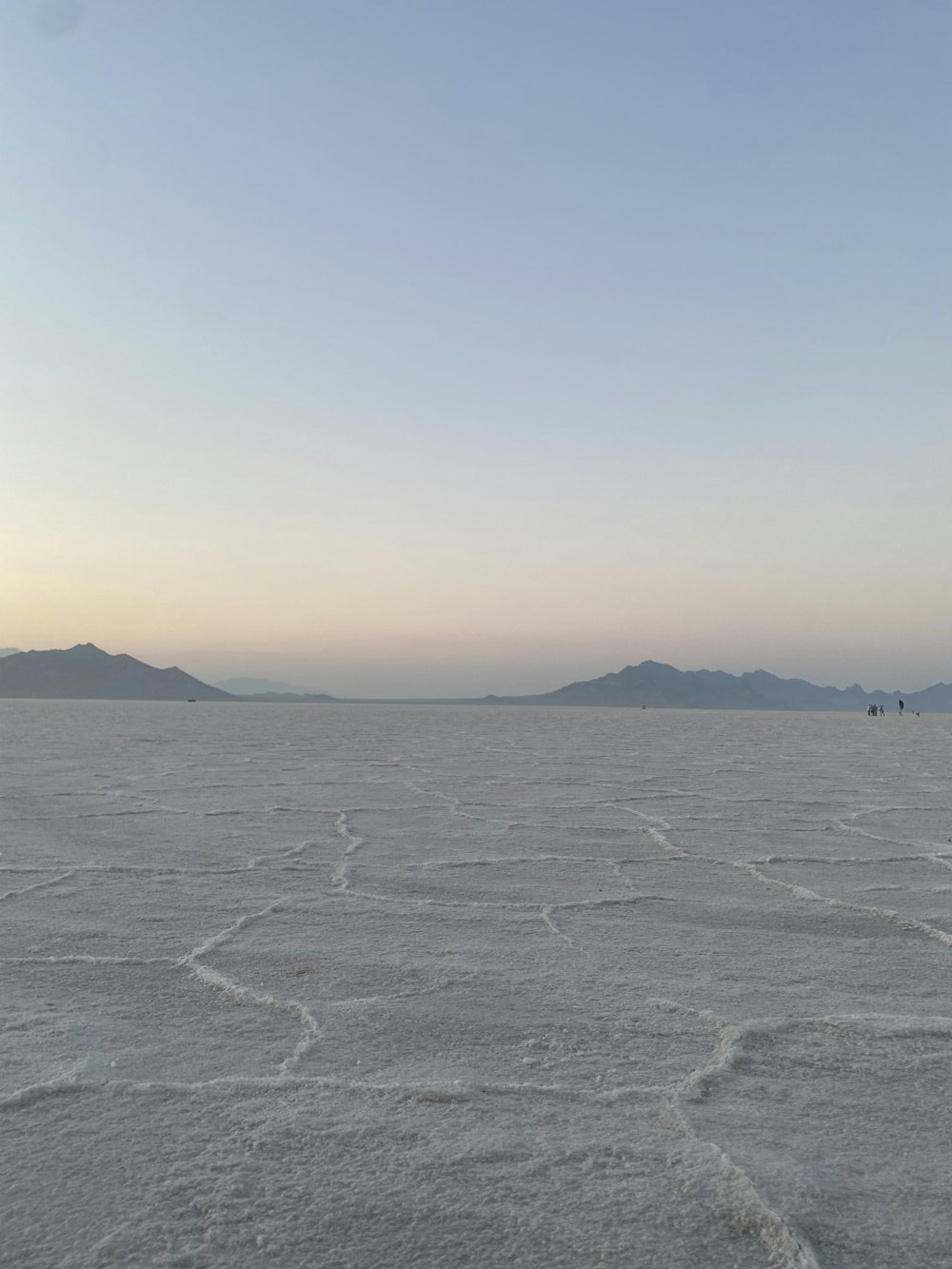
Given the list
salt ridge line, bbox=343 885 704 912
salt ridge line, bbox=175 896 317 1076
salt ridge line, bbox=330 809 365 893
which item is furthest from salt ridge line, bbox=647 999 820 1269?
salt ridge line, bbox=330 809 365 893

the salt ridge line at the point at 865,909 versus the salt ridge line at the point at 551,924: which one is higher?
the salt ridge line at the point at 865,909

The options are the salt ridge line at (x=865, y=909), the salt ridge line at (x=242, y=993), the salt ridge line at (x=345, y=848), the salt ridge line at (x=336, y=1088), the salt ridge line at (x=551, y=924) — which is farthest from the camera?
the salt ridge line at (x=345, y=848)

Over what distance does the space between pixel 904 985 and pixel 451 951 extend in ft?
3.83

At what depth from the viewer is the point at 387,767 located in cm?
864

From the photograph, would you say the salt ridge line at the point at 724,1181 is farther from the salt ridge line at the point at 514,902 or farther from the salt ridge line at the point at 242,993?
the salt ridge line at the point at 514,902

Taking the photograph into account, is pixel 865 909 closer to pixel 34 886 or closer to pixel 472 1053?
pixel 472 1053

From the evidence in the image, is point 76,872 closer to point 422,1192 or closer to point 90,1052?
point 90,1052

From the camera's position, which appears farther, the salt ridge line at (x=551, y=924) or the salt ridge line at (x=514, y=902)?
the salt ridge line at (x=514, y=902)

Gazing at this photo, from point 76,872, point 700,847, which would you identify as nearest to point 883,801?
point 700,847

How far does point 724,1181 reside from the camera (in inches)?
53.3

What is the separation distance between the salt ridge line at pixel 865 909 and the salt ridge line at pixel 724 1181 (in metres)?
1.37

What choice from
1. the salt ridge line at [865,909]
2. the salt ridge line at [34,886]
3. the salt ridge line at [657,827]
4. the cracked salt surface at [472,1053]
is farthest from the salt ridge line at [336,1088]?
the salt ridge line at [657,827]

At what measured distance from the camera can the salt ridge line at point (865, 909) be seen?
9.22 ft

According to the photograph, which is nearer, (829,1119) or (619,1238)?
(619,1238)
